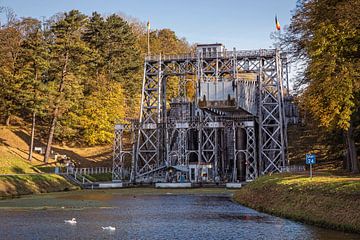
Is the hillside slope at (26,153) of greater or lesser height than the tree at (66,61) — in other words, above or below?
below

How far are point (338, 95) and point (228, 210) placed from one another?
10465mm

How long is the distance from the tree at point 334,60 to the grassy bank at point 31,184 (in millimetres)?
28630

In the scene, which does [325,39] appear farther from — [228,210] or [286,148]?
[286,148]

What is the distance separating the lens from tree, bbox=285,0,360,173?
31531 millimetres

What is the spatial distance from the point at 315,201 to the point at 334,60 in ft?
36.9

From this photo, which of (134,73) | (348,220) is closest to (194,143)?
(134,73)

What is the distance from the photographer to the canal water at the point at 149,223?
22.3m

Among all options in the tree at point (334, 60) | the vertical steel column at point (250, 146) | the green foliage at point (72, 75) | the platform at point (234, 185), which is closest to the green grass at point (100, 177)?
the green foliage at point (72, 75)

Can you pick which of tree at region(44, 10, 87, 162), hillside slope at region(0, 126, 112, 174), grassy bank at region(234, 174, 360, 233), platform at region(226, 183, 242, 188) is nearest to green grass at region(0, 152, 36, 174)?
hillside slope at region(0, 126, 112, 174)

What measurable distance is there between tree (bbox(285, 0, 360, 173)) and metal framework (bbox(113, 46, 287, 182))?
2637 centimetres

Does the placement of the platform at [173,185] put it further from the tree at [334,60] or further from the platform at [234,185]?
the tree at [334,60]

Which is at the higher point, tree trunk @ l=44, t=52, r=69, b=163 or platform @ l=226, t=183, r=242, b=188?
tree trunk @ l=44, t=52, r=69, b=163

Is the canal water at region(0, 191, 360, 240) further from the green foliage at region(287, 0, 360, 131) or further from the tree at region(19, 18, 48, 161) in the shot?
the tree at region(19, 18, 48, 161)

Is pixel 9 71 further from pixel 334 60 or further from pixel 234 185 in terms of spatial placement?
pixel 334 60
